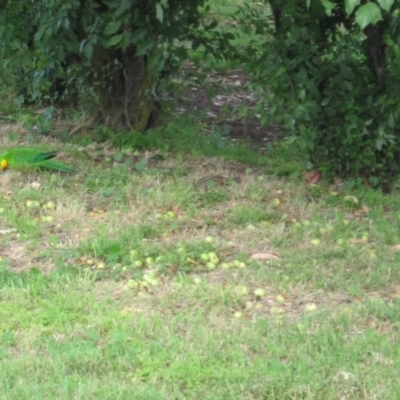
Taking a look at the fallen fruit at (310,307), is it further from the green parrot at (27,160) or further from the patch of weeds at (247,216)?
the green parrot at (27,160)

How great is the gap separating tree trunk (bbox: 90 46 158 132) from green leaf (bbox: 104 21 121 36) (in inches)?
39.8

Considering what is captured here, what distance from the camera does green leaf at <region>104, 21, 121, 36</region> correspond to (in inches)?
270

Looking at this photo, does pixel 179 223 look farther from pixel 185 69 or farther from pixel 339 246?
pixel 185 69

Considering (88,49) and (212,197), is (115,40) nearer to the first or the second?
(88,49)

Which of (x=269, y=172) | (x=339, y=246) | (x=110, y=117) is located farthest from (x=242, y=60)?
(x=339, y=246)

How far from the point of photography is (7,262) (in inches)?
206

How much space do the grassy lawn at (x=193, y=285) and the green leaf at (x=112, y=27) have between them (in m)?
0.99

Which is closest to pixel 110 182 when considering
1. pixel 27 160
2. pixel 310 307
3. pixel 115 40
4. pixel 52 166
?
pixel 52 166

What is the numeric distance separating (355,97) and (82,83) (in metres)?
2.82

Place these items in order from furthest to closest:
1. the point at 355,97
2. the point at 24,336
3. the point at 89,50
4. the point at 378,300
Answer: the point at 89,50 < the point at 355,97 < the point at 378,300 < the point at 24,336

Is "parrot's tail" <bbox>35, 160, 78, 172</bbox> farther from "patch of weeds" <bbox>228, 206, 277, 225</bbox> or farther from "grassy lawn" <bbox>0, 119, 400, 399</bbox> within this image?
"patch of weeds" <bbox>228, 206, 277, 225</bbox>

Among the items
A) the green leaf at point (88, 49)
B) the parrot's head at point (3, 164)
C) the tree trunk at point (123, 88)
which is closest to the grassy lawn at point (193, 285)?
the parrot's head at point (3, 164)

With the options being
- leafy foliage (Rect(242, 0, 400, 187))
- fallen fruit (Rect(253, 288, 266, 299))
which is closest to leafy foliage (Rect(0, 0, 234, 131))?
leafy foliage (Rect(242, 0, 400, 187))

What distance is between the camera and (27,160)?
6.89 m
